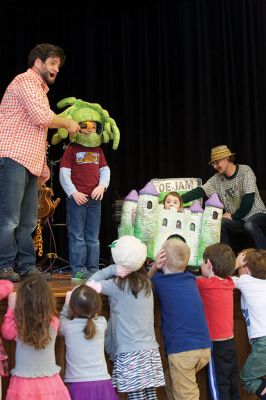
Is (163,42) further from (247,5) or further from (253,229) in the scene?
(253,229)

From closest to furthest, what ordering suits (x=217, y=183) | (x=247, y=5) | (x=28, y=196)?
(x=28, y=196) < (x=217, y=183) < (x=247, y=5)

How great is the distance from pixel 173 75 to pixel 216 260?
3.53 m

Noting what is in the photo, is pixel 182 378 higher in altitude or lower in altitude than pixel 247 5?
lower

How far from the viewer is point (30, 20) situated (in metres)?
6.37

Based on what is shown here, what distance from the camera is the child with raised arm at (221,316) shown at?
9.94 ft

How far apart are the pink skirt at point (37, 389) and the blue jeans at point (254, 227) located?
2498 millimetres

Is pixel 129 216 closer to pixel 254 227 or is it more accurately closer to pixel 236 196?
pixel 254 227

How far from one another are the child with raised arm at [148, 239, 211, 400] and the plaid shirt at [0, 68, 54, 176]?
90cm

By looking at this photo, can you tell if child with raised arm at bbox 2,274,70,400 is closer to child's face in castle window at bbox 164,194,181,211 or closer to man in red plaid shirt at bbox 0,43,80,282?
man in red plaid shirt at bbox 0,43,80,282

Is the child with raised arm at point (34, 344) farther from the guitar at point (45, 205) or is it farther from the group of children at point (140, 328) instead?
the guitar at point (45, 205)

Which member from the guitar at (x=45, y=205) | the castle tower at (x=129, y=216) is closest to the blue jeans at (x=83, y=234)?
the castle tower at (x=129, y=216)

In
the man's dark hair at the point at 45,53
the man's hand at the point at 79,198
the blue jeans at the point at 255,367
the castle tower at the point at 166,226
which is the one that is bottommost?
the blue jeans at the point at 255,367

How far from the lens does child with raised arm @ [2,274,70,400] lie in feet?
7.97

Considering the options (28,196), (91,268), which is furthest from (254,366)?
(28,196)
